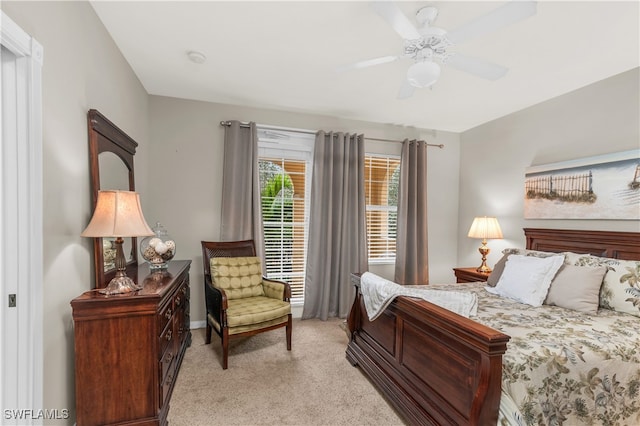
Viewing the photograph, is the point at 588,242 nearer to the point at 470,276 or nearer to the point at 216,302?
the point at 470,276

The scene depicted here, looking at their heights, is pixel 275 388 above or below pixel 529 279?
below

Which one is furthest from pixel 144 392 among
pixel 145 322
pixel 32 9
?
pixel 32 9

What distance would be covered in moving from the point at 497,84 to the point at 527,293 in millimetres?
2003

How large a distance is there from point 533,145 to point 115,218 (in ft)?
13.5

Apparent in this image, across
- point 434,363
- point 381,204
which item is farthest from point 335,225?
point 434,363

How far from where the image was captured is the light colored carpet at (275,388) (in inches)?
80.1

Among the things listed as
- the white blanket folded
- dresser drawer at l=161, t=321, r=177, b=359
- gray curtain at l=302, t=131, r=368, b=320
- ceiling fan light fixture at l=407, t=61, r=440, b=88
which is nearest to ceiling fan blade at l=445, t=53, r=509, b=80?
ceiling fan light fixture at l=407, t=61, r=440, b=88

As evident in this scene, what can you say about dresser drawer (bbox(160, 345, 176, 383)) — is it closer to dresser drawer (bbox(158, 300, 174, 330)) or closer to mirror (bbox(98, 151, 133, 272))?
dresser drawer (bbox(158, 300, 174, 330))

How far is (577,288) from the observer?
2.28 meters

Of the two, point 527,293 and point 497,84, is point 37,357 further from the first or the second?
point 497,84

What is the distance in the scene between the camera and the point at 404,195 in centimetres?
419

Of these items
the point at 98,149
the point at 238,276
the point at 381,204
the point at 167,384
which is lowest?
the point at 167,384

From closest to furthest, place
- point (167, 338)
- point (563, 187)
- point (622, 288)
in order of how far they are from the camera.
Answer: point (167, 338) < point (622, 288) < point (563, 187)

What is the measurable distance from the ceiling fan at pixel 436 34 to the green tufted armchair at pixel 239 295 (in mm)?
2152
